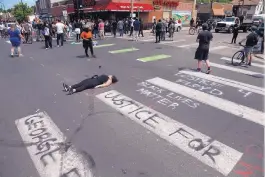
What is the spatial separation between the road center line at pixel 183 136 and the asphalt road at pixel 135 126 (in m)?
0.02

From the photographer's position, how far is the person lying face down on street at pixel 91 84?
6.48 m

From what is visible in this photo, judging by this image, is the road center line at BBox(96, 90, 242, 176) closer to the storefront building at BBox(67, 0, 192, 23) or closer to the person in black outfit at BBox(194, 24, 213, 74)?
the person in black outfit at BBox(194, 24, 213, 74)

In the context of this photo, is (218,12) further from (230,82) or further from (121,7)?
(230,82)

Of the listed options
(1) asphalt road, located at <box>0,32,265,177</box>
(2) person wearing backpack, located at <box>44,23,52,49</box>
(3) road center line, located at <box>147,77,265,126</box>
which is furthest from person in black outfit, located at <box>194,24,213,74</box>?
(2) person wearing backpack, located at <box>44,23,52,49</box>

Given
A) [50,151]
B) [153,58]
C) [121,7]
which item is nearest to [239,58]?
[153,58]

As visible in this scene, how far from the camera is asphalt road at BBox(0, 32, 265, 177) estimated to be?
346 cm

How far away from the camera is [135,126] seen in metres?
4.65

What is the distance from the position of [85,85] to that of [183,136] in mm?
3516

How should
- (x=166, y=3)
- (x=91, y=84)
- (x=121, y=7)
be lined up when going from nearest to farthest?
(x=91, y=84) < (x=121, y=7) < (x=166, y=3)

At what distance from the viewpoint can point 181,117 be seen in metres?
5.07

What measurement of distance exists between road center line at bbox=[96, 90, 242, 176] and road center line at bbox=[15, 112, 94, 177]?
1.60 metres

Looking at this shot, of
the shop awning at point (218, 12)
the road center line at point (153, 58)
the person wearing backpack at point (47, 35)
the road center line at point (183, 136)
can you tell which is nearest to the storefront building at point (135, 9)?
the person wearing backpack at point (47, 35)

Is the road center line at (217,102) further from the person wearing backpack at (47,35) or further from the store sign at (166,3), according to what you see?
the store sign at (166,3)

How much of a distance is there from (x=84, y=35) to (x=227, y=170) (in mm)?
9331
